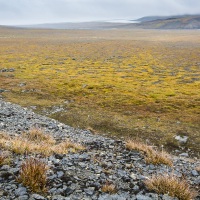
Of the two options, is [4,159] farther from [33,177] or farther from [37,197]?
[37,197]

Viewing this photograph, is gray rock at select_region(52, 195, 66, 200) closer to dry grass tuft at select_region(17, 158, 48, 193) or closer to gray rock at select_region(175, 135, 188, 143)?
dry grass tuft at select_region(17, 158, 48, 193)

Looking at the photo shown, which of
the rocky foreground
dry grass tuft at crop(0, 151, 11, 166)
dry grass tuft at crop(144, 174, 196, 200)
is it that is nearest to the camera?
the rocky foreground

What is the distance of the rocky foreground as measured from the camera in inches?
289

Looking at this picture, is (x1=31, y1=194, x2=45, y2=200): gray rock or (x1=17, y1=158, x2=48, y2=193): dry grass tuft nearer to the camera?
(x1=31, y1=194, x2=45, y2=200): gray rock

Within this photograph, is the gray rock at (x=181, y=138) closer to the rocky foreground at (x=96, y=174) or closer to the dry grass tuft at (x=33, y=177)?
the rocky foreground at (x=96, y=174)

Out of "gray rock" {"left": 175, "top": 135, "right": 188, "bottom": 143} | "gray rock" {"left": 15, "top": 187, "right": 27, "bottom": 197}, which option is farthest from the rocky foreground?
"gray rock" {"left": 175, "top": 135, "right": 188, "bottom": 143}

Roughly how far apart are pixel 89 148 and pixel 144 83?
25603mm

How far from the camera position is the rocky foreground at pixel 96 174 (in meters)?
7.35

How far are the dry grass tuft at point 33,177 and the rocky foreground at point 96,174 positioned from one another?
163 mm

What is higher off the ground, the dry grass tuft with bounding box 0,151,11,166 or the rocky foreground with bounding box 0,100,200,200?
the dry grass tuft with bounding box 0,151,11,166

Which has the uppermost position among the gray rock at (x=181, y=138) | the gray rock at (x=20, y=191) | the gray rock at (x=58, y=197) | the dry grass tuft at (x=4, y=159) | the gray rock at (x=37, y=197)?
the dry grass tuft at (x=4, y=159)

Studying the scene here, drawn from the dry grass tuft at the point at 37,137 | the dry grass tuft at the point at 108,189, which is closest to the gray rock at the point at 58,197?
the dry grass tuft at the point at 108,189

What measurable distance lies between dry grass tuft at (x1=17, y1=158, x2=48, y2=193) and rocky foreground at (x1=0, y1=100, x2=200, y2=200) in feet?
0.54

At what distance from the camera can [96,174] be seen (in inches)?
348
